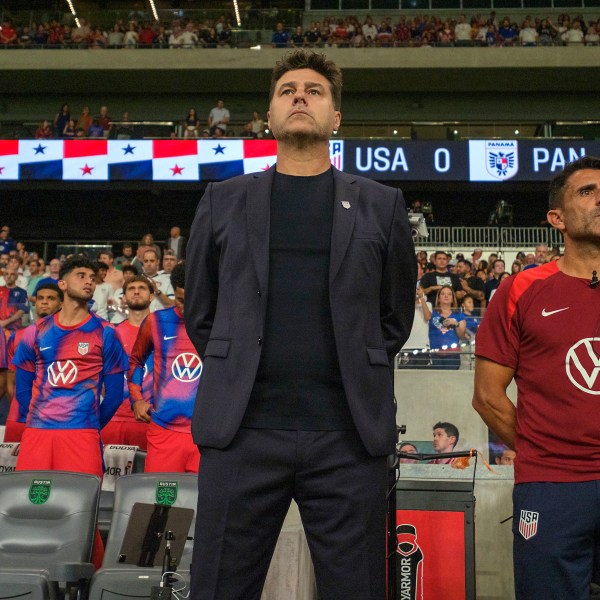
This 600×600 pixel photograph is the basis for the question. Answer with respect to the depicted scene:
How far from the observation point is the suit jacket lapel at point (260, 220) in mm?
2361

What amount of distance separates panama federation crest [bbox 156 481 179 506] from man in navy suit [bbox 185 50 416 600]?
2.05 m

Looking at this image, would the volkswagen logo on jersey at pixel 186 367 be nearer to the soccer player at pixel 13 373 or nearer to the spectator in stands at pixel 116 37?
the soccer player at pixel 13 373

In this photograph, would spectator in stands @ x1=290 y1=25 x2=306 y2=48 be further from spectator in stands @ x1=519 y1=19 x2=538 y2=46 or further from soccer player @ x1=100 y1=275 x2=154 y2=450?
soccer player @ x1=100 y1=275 x2=154 y2=450

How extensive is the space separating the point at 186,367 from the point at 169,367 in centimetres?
11

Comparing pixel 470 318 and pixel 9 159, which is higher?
pixel 9 159

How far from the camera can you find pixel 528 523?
266cm

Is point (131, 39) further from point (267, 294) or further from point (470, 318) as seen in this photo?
point (267, 294)

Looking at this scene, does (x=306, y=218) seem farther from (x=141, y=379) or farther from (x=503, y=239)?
(x=503, y=239)

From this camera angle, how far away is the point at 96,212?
21.6m

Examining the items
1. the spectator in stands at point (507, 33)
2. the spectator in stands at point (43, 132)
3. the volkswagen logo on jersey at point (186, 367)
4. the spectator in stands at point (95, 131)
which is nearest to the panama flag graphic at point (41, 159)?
the spectator in stands at point (43, 132)

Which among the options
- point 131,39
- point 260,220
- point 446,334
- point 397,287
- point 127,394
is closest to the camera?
point 260,220

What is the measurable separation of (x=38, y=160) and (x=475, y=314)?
40.9ft

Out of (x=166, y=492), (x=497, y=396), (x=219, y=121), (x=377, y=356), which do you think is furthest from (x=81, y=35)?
(x=377, y=356)

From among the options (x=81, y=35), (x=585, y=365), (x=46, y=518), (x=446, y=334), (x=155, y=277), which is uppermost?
(x=81, y=35)
